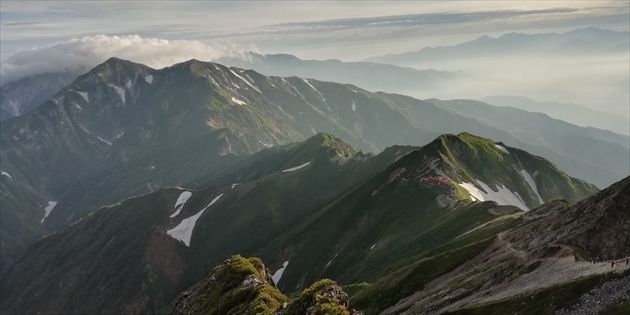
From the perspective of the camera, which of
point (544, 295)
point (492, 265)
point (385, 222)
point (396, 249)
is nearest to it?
point (544, 295)

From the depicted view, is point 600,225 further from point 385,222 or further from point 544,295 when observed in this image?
point 385,222

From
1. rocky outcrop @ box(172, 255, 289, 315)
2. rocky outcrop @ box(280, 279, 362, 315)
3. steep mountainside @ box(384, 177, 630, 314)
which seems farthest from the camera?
rocky outcrop @ box(172, 255, 289, 315)

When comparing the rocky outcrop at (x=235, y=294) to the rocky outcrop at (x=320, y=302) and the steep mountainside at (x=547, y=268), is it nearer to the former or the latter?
the rocky outcrop at (x=320, y=302)

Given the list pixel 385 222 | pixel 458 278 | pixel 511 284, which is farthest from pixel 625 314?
pixel 385 222

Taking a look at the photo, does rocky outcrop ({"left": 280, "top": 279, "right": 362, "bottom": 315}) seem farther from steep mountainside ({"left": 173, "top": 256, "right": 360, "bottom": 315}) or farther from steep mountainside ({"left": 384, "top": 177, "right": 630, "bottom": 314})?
steep mountainside ({"left": 384, "top": 177, "right": 630, "bottom": 314})

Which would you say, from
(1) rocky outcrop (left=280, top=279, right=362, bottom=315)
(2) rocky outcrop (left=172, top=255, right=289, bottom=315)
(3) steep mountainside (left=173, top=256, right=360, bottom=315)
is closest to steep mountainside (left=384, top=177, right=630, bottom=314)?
(1) rocky outcrop (left=280, top=279, right=362, bottom=315)

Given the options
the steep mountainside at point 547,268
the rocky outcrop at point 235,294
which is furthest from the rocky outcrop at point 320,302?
the steep mountainside at point 547,268

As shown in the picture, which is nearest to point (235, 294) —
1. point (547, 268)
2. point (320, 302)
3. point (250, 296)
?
point (250, 296)

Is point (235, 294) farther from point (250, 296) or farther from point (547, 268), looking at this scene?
point (547, 268)
